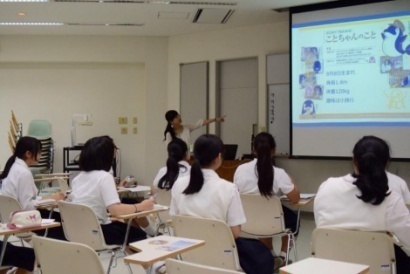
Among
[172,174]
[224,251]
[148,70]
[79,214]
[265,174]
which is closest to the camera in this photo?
[224,251]

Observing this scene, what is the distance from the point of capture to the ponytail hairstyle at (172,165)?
4.25 meters

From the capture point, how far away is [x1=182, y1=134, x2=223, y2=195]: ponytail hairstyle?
282cm

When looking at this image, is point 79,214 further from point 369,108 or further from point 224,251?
point 369,108

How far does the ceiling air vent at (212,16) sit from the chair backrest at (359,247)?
4951 millimetres

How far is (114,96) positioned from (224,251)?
6936 mm

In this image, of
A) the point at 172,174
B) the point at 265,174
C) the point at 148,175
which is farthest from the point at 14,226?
the point at 148,175

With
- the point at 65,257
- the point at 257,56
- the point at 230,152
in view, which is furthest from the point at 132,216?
the point at 257,56

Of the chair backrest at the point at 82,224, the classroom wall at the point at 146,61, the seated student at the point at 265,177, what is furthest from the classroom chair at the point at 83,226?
the classroom wall at the point at 146,61

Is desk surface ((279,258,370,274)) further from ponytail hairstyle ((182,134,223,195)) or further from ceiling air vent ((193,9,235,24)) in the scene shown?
ceiling air vent ((193,9,235,24))

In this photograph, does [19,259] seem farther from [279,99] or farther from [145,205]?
[279,99]

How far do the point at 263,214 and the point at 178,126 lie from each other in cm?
396

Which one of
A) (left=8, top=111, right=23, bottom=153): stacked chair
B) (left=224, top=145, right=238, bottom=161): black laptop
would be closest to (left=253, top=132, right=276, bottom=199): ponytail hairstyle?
(left=224, top=145, right=238, bottom=161): black laptop

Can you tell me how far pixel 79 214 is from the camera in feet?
10.7

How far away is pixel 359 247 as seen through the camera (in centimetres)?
245
